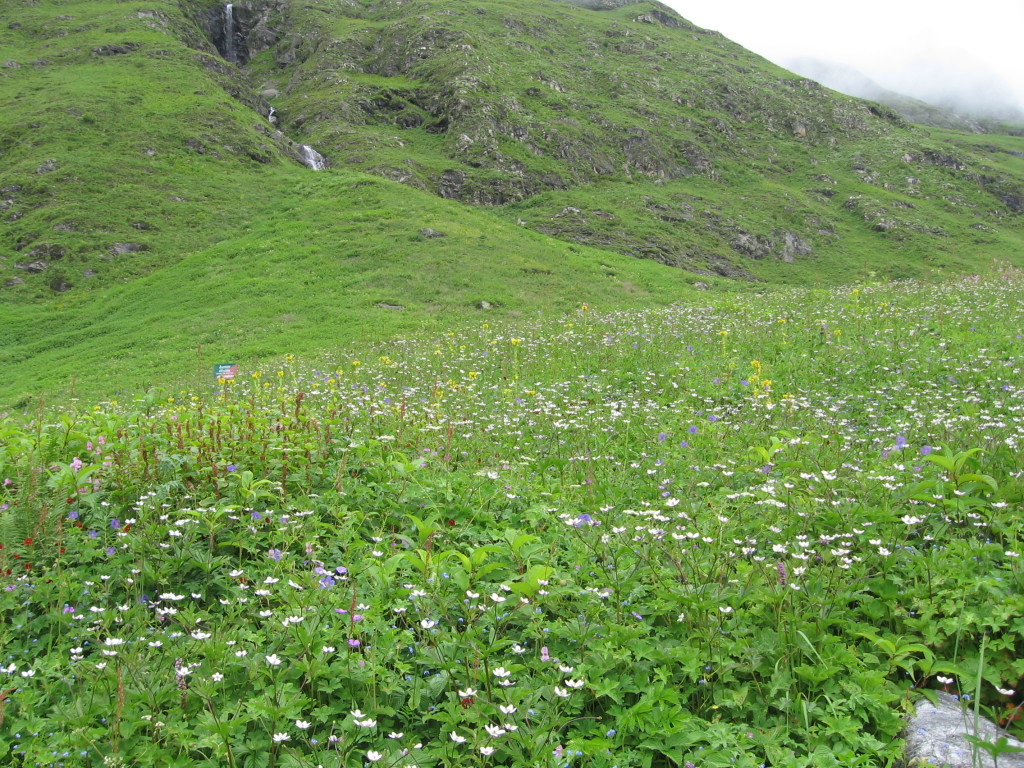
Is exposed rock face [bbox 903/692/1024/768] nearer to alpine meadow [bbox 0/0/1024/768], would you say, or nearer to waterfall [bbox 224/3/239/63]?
alpine meadow [bbox 0/0/1024/768]

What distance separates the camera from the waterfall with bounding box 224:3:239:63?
2889 inches

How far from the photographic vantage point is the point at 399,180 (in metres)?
45.2

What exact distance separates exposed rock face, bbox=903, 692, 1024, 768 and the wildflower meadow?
0.08 metres

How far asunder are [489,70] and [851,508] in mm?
67598

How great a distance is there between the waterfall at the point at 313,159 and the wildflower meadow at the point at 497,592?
Result: 47.2 meters

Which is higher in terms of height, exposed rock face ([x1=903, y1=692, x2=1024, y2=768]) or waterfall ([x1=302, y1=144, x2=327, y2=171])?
waterfall ([x1=302, y1=144, x2=327, y2=171])

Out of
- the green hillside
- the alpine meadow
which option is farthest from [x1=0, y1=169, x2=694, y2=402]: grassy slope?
the alpine meadow

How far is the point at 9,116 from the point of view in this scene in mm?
40125

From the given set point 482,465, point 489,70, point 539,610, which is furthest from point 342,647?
point 489,70

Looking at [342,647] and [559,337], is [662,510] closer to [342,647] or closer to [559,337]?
[342,647]

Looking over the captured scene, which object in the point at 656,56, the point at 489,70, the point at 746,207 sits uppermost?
the point at 656,56

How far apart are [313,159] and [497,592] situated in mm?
51565

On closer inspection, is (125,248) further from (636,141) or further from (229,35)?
(229,35)

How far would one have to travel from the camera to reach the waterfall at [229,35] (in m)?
73.4
